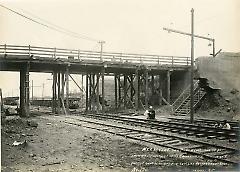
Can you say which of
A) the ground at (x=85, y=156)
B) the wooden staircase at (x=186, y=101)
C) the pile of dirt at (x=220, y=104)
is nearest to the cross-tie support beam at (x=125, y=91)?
the wooden staircase at (x=186, y=101)

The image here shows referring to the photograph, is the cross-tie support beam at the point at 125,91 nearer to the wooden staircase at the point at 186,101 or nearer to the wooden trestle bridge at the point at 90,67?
the wooden trestle bridge at the point at 90,67

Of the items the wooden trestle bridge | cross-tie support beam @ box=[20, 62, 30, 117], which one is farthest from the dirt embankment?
cross-tie support beam @ box=[20, 62, 30, 117]

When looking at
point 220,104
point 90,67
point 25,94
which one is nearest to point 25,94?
point 25,94

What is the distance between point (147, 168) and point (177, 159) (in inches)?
41.1

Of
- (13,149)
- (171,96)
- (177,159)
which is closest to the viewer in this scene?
(177,159)

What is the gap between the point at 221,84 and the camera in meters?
23.4

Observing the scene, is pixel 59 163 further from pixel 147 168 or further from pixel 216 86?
pixel 216 86

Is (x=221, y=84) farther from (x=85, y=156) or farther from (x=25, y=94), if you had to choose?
(x=85, y=156)

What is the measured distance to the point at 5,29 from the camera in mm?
7832

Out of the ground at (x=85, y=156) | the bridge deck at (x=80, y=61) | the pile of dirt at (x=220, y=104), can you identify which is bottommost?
the ground at (x=85, y=156)

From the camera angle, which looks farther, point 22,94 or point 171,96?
point 171,96

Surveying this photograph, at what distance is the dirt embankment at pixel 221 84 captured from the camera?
72.2 feet

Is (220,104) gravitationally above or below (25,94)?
below

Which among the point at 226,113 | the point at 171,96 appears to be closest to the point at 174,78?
the point at 171,96
